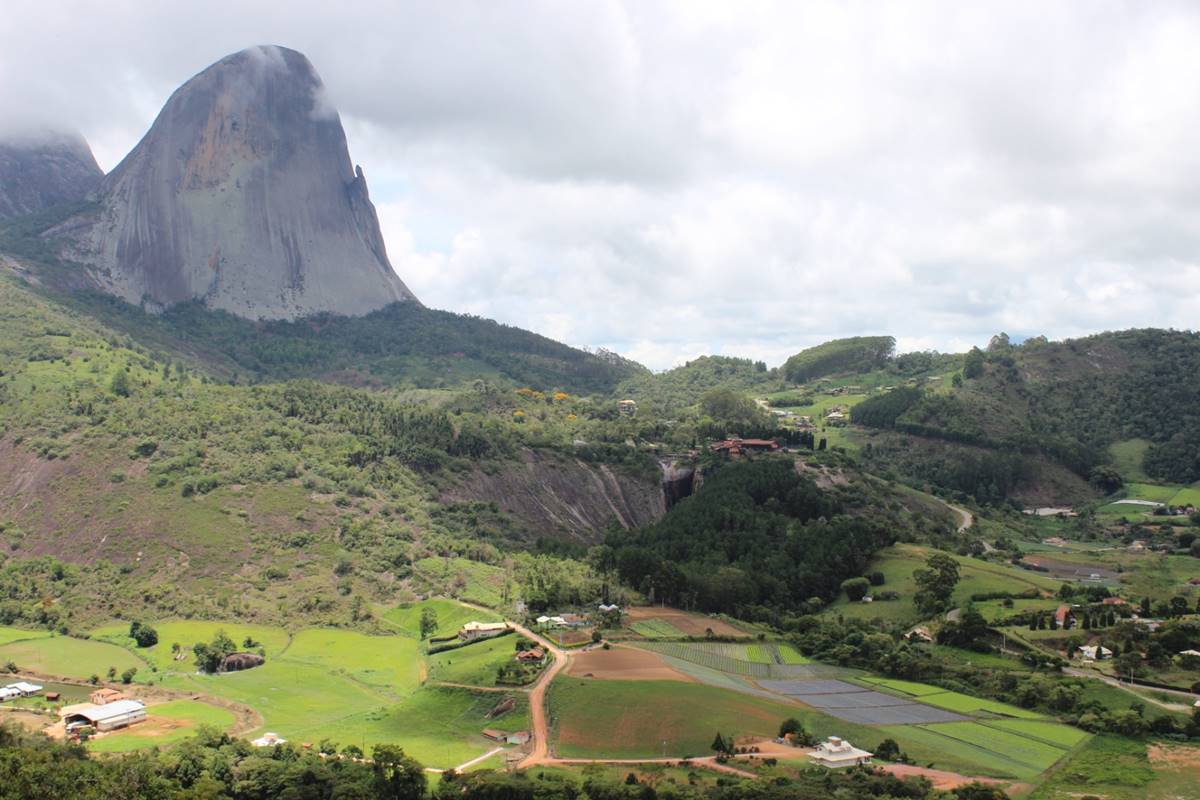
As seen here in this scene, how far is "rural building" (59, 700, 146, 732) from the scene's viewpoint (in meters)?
54.2

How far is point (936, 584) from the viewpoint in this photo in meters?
78.1

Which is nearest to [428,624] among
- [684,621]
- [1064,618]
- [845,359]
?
[684,621]

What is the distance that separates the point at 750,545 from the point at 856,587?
10690 mm

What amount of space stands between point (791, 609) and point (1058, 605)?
1914 cm

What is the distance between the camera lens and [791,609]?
8275 centimetres

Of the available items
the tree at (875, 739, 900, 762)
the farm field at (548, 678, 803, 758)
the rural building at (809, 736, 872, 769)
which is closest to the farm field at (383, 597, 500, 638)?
the farm field at (548, 678, 803, 758)

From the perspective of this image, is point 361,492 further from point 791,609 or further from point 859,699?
point 859,699

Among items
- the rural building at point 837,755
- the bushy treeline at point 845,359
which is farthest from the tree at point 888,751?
the bushy treeline at point 845,359

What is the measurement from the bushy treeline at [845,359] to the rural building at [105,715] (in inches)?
5720

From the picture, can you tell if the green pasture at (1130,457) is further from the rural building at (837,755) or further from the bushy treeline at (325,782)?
the bushy treeline at (325,782)

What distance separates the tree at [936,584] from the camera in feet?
251

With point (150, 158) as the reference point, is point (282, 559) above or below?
below

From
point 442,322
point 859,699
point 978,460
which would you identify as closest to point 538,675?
point 859,699

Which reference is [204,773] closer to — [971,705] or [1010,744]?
[1010,744]
